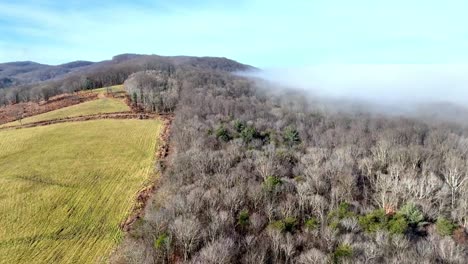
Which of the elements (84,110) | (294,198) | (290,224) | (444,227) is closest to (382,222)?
(444,227)

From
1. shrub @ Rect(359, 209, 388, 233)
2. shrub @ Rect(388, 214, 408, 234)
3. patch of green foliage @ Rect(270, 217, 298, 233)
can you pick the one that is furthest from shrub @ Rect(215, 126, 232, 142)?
shrub @ Rect(388, 214, 408, 234)

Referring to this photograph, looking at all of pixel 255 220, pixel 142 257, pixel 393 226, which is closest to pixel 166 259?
pixel 142 257

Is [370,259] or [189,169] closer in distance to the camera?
[370,259]

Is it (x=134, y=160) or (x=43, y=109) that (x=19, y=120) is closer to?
(x=43, y=109)

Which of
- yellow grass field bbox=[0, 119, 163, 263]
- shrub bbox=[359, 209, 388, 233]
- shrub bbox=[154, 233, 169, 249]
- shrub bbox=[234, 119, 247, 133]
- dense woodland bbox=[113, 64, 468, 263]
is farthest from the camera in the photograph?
shrub bbox=[234, 119, 247, 133]

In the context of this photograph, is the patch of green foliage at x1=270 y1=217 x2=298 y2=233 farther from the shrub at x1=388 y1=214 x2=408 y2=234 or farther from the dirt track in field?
the dirt track in field
